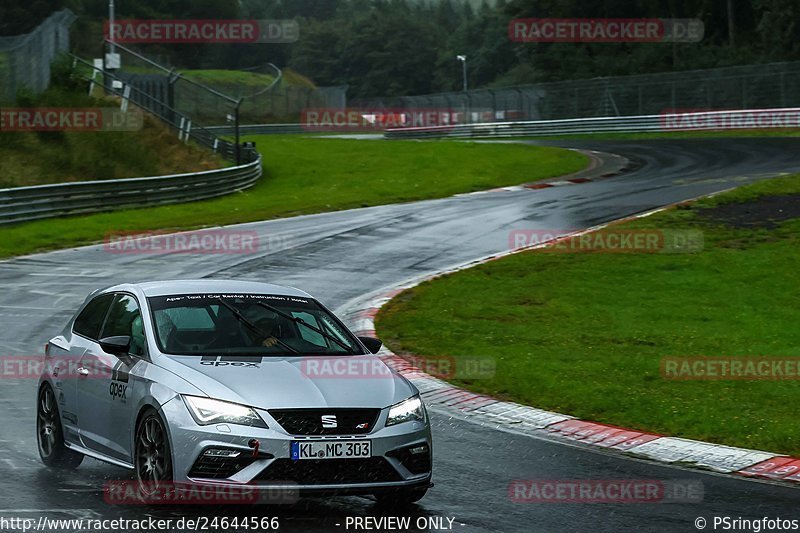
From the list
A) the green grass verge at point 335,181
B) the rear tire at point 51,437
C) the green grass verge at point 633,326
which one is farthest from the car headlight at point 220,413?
the green grass verge at point 335,181

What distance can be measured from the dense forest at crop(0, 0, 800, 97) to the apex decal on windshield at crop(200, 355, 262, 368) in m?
44.2

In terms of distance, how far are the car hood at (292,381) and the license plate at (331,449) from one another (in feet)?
0.80

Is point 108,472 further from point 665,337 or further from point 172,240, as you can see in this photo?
point 172,240

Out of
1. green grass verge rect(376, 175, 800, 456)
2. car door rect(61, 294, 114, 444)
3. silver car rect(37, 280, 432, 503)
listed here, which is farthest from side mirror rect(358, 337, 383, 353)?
green grass verge rect(376, 175, 800, 456)

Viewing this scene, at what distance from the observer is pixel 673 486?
870 cm

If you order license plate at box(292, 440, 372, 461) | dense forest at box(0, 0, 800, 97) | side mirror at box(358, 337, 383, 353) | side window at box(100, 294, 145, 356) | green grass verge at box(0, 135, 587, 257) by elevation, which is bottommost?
green grass verge at box(0, 135, 587, 257)

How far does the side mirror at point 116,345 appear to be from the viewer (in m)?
8.38

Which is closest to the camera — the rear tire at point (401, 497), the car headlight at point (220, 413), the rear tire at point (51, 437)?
the car headlight at point (220, 413)

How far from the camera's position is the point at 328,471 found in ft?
24.2

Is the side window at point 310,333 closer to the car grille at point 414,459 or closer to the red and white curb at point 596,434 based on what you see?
the car grille at point 414,459

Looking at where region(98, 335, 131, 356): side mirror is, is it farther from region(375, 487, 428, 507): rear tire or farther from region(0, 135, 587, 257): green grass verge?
region(0, 135, 587, 257): green grass verge

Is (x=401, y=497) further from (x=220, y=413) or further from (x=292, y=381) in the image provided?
(x=220, y=413)

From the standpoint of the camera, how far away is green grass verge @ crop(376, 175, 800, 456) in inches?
456

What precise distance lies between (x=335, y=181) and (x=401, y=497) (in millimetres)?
34301
